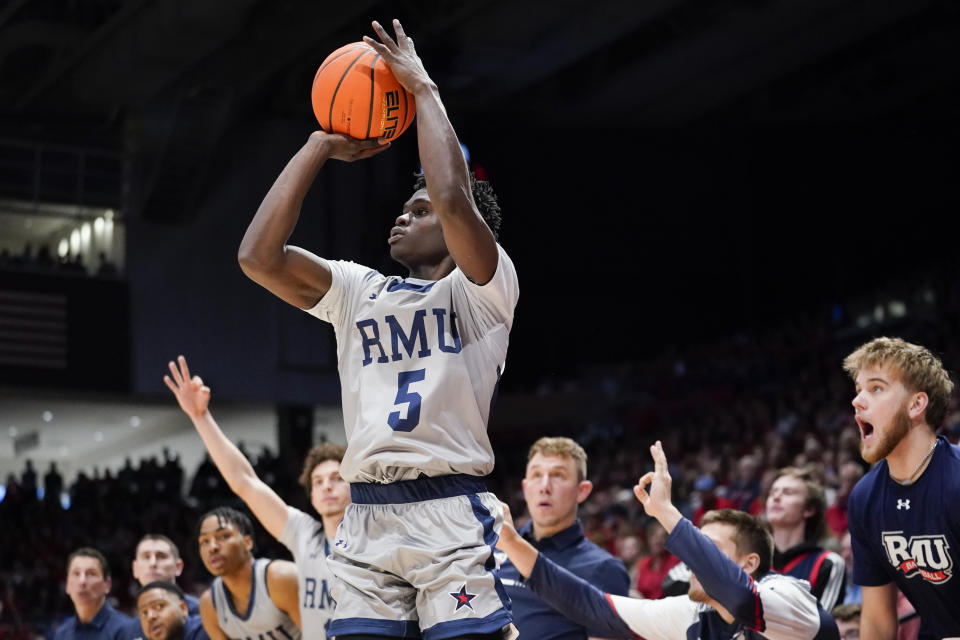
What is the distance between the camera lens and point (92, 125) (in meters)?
18.4

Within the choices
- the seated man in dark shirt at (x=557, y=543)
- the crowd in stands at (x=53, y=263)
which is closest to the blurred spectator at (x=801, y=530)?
the seated man in dark shirt at (x=557, y=543)

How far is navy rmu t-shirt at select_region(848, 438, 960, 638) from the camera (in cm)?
342

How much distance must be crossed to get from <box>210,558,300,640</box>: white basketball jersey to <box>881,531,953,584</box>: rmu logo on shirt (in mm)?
2976

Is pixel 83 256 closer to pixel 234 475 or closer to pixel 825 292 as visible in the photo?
pixel 825 292

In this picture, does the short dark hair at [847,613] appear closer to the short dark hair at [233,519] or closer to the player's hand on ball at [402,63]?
the short dark hair at [233,519]

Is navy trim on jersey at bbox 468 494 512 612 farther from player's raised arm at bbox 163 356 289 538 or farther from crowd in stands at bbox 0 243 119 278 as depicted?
crowd in stands at bbox 0 243 119 278

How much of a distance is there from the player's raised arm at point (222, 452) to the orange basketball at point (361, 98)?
1.09m

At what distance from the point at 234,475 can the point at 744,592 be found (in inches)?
84.0

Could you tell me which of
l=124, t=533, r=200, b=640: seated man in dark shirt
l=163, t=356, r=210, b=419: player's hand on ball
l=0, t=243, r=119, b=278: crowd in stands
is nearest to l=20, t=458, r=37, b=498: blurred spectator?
l=0, t=243, r=119, b=278: crowd in stands

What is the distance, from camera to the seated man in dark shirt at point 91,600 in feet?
20.9

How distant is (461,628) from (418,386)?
59 centimetres

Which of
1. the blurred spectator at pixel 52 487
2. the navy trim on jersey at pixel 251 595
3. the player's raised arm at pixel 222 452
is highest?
the blurred spectator at pixel 52 487

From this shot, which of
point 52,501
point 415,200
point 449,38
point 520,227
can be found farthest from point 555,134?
point 415,200

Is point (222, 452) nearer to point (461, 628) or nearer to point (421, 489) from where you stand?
point (421, 489)
